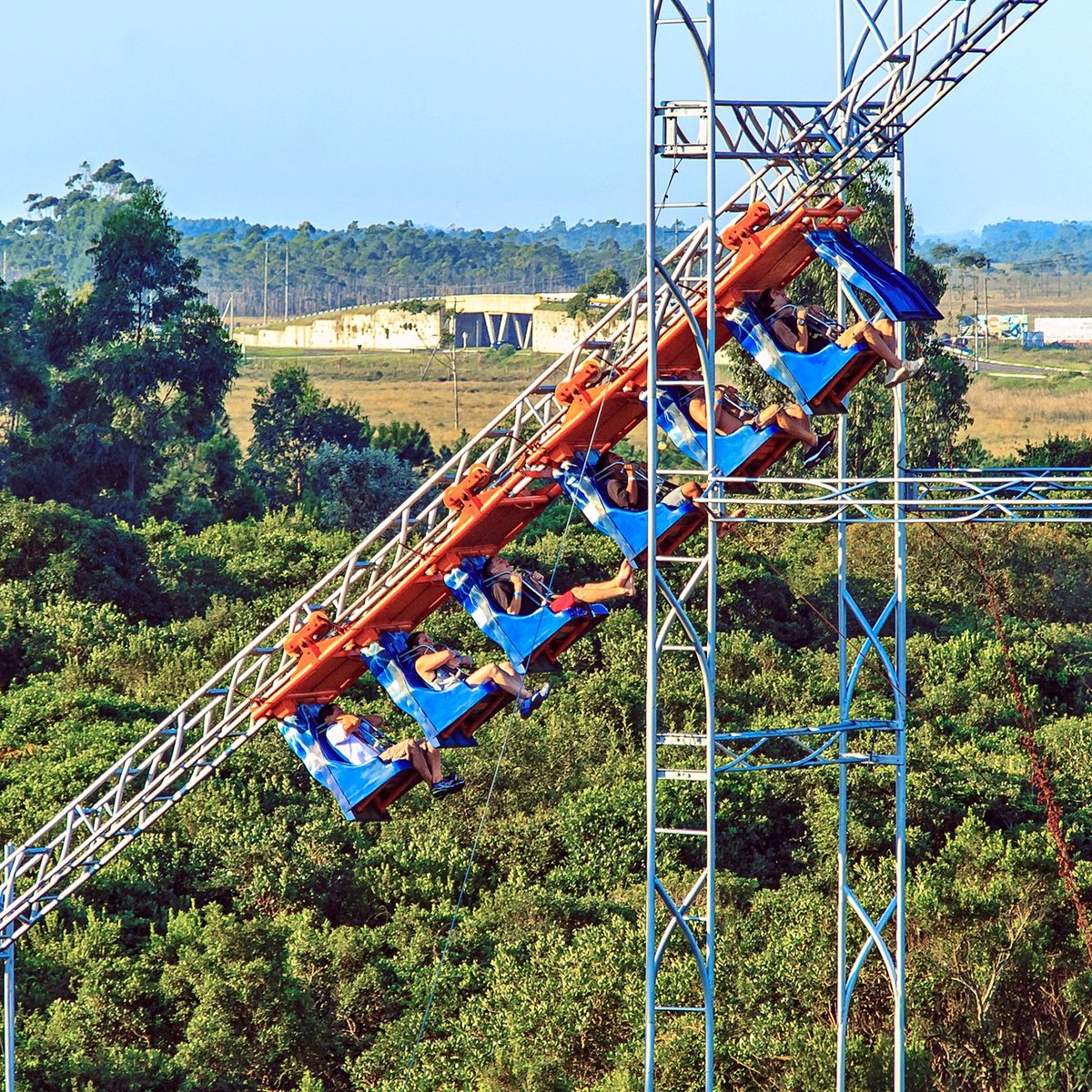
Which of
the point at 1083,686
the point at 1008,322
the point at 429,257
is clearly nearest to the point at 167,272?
the point at 1083,686

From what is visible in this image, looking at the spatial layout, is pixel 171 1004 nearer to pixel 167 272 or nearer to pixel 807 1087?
pixel 807 1087

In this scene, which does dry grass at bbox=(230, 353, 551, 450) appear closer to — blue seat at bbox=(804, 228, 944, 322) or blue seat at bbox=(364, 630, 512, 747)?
blue seat at bbox=(364, 630, 512, 747)

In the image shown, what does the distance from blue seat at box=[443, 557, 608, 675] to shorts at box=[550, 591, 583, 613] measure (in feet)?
0.06

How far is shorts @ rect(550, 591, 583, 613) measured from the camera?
13.6 m

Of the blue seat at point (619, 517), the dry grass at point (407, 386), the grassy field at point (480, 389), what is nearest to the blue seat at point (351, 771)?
the blue seat at point (619, 517)

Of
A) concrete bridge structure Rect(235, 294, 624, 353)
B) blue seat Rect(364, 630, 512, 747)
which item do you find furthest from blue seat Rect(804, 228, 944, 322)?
concrete bridge structure Rect(235, 294, 624, 353)

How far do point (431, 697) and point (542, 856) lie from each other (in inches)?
336

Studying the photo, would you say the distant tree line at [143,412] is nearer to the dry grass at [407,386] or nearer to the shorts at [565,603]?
the dry grass at [407,386]

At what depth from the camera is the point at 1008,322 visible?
386 ft

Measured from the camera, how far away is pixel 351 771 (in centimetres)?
1387

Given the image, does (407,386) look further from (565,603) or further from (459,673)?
(565,603)

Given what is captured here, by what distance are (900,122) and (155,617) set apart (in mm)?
22462

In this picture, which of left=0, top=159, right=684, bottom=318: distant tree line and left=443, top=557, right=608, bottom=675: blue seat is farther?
left=0, top=159, right=684, bottom=318: distant tree line

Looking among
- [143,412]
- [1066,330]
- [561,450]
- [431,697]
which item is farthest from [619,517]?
[1066,330]
